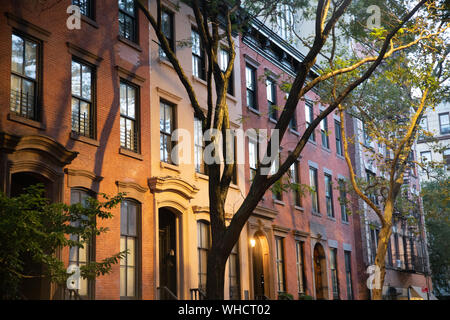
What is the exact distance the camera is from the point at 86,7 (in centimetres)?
1666

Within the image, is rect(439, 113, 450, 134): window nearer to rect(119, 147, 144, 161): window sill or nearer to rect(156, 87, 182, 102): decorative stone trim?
rect(156, 87, 182, 102): decorative stone trim

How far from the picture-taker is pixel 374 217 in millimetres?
36500

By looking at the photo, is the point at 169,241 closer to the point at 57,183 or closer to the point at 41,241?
the point at 57,183

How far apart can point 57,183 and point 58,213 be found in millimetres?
3232

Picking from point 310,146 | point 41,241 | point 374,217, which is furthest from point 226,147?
point 374,217

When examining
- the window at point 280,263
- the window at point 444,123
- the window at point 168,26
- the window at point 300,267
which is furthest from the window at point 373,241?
the window at point 444,123

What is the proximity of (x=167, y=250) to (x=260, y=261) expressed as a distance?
19.6 feet

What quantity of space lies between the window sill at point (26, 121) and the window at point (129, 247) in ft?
11.8

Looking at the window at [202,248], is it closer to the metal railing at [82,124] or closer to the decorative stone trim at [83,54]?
the metal railing at [82,124]

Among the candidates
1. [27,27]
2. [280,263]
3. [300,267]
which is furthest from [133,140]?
[300,267]

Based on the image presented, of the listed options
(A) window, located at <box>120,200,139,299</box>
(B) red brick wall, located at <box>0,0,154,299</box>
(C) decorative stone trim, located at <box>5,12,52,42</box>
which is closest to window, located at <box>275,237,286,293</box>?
(B) red brick wall, located at <box>0,0,154,299</box>

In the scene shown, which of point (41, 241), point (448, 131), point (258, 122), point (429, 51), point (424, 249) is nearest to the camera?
point (41, 241)

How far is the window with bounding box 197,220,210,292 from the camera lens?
1977 cm

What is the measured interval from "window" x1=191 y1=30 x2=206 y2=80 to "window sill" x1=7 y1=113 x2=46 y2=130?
25.4 feet
